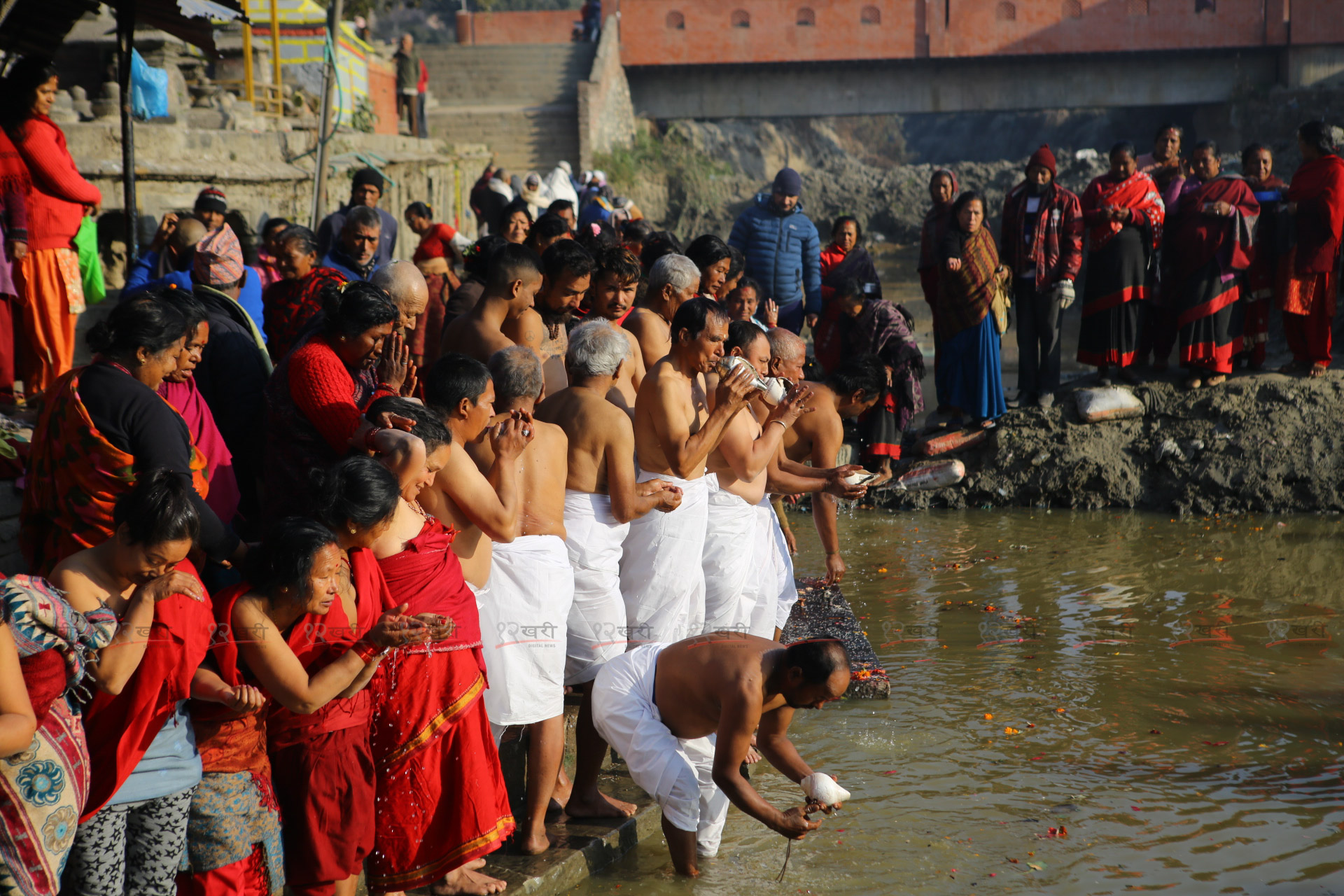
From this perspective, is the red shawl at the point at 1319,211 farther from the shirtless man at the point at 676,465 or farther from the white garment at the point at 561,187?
the white garment at the point at 561,187

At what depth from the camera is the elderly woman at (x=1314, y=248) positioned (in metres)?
8.54

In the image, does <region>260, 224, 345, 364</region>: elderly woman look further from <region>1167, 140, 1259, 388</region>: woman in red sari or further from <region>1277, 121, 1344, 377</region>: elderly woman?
<region>1277, 121, 1344, 377</region>: elderly woman

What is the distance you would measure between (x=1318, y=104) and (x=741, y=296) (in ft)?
75.3

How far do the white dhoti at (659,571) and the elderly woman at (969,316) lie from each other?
497 centimetres

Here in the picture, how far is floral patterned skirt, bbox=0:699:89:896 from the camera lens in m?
2.34

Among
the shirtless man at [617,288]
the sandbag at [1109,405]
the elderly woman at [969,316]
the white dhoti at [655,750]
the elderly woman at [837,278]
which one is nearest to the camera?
the white dhoti at [655,750]

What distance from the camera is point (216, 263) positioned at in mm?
4410

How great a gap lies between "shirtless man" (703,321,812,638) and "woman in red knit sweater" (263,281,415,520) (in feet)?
5.36

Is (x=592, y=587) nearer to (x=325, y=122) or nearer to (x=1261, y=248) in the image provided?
(x=325, y=122)

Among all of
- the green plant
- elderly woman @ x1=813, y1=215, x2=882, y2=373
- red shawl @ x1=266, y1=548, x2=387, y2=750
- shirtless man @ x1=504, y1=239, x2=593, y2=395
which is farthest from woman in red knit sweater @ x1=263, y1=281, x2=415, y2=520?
the green plant

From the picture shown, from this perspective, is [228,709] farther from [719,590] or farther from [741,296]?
[741,296]

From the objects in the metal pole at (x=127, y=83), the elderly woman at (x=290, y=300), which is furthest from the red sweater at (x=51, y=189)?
the elderly woman at (x=290, y=300)

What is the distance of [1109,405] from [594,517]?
6282 millimetres

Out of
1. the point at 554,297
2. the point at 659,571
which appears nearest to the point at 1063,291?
the point at 554,297
